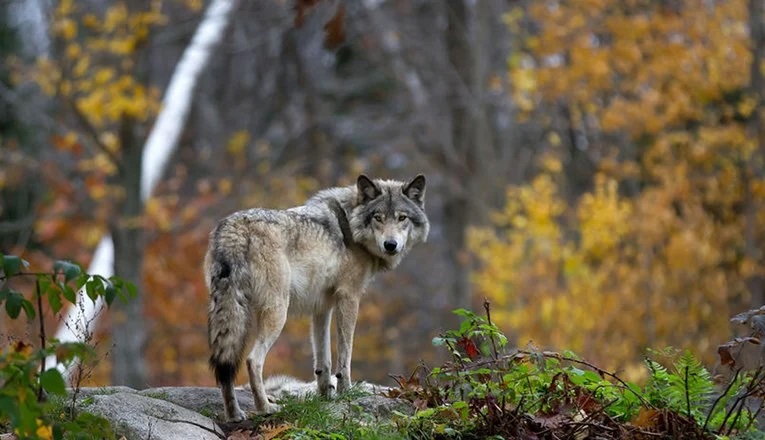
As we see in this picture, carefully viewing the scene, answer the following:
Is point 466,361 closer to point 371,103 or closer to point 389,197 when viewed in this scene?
point 389,197

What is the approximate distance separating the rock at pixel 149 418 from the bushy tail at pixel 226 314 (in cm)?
34

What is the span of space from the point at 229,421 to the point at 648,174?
15.1 meters

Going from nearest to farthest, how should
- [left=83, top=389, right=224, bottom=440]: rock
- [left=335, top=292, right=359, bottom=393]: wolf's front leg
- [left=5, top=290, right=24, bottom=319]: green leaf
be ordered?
[left=5, top=290, right=24, bottom=319]: green leaf
[left=83, top=389, right=224, bottom=440]: rock
[left=335, top=292, right=359, bottom=393]: wolf's front leg

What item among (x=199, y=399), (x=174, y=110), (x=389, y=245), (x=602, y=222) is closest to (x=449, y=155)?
(x=602, y=222)

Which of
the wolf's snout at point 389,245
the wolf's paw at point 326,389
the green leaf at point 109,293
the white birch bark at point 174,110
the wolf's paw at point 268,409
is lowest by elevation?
the wolf's paw at point 268,409

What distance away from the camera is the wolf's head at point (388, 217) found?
28.0 feet

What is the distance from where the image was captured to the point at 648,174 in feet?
68.1

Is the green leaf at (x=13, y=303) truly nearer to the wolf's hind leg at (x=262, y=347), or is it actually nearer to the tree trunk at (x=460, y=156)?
the wolf's hind leg at (x=262, y=347)

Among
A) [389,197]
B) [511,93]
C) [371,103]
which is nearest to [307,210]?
[389,197]

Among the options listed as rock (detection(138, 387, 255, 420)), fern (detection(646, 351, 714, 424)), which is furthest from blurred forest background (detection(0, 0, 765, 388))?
fern (detection(646, 351, 714, 424))

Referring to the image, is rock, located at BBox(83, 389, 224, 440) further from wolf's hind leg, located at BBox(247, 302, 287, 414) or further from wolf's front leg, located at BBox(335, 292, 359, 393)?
wolf's front leg, located at BBox(335, 292, 359, 393)

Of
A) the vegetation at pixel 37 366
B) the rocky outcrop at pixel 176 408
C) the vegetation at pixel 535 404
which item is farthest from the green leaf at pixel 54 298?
the vegetation at pixel 535 404

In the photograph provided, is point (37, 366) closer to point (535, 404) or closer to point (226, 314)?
point (226, 314)

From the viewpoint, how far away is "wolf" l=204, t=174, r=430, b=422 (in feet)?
23.6
